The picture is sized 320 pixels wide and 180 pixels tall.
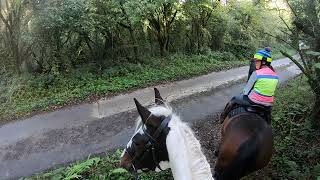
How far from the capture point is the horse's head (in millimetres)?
3234

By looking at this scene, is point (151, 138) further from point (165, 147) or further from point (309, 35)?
point (309, 35)

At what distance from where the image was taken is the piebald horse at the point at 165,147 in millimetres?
2996

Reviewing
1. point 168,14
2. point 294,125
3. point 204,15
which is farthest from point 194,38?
point 294,125

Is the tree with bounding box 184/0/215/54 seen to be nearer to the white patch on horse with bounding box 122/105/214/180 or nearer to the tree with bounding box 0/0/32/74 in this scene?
the tree with bounding box 0/0/32/74

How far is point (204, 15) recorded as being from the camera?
1911 centimetres

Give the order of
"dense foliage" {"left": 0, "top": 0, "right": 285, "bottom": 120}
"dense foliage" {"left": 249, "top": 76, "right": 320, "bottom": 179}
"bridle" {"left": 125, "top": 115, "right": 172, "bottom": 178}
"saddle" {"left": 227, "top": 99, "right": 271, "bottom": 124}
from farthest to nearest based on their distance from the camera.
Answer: "dense foliage" {"left": 0, "top": 0, "right": 285, "bottom": 120} < "dense foliage" {"left": 249, "top": 76, "right": 320, "bottom": 179} < "saddle" {"left": 227, "top": 99, "right": 271, "bottom": 124} < "bridle" {"left": 125, "top": 115, "right": 172, "bottom": 178}

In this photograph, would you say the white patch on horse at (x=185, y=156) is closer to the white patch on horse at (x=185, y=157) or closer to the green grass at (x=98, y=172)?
the white patch on horse at (x=185, y=157)

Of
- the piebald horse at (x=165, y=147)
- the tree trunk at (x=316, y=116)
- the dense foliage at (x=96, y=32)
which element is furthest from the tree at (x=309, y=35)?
the piebald horse at (x=165, y=147)

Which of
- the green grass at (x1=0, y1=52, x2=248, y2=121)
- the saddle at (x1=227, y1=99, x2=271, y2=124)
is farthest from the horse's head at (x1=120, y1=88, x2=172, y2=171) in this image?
the green grass at (x1=0, y1=52, x2=248, y2=121)

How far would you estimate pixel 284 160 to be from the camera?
24.8ft

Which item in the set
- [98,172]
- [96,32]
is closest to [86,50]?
[96,32]

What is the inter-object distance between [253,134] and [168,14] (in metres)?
12.0

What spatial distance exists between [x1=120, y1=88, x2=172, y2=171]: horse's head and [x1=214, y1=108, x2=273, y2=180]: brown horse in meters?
2.43

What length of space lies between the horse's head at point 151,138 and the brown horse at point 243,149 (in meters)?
2.43
